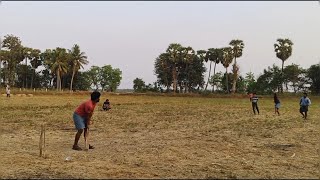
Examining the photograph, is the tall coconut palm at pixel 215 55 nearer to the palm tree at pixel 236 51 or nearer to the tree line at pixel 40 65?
the palm tree at pixel 236 51

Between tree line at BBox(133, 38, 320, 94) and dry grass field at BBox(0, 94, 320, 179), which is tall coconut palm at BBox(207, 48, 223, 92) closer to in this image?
tree line at BBox(133, 38, 320, 94)

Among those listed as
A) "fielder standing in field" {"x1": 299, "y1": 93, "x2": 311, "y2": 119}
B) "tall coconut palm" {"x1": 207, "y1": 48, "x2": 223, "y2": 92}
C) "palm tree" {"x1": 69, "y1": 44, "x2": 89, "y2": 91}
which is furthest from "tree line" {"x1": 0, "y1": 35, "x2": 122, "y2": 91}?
"fielder standing in field" {"x1": 299, "y1": 93, "x2": 311, "y2": 119}

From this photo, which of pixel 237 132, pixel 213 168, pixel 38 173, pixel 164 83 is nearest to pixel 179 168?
pixel 213 168

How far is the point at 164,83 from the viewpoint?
91.9 metres

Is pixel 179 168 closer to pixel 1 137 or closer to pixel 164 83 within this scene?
pixel 1 137

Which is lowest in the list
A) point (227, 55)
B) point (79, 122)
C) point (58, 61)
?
point (79, 122)

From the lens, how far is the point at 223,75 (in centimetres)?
9569

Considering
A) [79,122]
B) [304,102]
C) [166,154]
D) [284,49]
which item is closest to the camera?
[166,154]

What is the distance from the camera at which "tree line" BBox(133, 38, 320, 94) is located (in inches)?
2997

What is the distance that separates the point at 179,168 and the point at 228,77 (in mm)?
83773

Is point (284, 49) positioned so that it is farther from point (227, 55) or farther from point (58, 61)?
point (58, 61)

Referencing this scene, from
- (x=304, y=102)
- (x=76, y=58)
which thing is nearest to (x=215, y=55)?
(x=76, y=58)

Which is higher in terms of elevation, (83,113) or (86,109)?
(86,109)

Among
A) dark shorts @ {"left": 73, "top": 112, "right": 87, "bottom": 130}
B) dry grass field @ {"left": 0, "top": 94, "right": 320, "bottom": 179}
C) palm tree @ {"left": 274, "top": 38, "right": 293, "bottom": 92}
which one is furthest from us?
palm tree @ {"left": 274, "top": 38, "right": 293, "bottom": 92}
